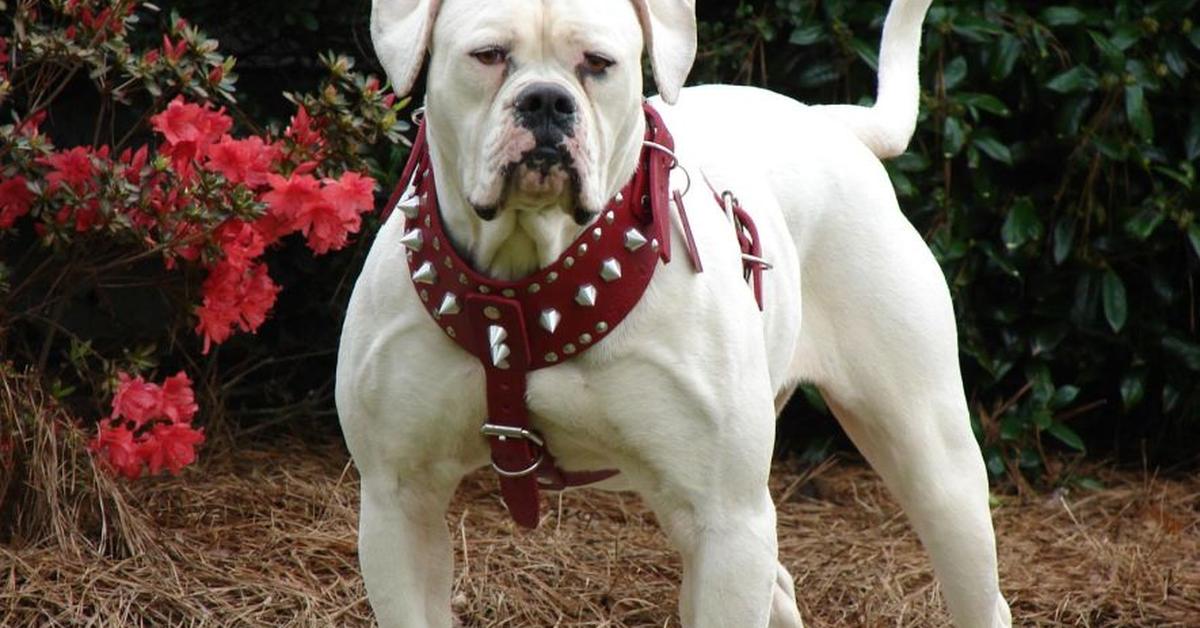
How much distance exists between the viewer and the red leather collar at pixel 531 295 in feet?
9.61

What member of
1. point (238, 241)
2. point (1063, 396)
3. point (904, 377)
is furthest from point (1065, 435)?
point (238, 241)

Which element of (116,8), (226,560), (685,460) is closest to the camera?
(685,460)

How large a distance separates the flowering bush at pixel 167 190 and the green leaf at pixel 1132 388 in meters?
2.36

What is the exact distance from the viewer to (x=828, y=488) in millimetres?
5527

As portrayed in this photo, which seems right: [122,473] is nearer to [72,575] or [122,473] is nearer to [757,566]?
[72,575]

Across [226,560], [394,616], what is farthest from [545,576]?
[394,616]

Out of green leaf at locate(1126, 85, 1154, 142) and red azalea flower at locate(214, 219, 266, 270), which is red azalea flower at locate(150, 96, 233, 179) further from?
green leaf at locate(1126, 85, 1154, 142)

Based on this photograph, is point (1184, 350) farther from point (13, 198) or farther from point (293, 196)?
point (13, 198)

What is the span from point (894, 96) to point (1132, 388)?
5.77 feet

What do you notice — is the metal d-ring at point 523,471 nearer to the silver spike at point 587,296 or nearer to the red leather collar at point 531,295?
the red leather collar at point 531,295

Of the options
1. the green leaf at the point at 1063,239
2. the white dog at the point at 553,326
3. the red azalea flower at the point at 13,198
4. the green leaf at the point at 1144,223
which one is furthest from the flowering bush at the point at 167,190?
the green leaf at the point at 1144,223

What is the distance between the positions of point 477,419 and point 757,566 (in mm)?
495

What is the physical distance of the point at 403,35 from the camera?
290 cm

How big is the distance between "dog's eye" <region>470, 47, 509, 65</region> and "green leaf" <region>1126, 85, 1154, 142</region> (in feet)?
9.48
